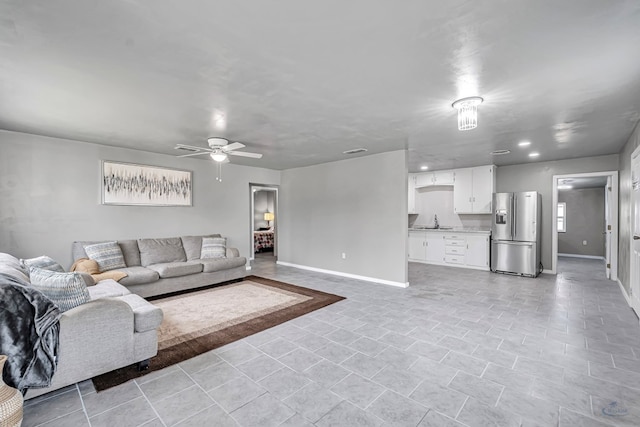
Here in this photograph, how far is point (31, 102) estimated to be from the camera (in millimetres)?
2963

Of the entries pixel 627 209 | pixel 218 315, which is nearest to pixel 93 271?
pixel 218 315

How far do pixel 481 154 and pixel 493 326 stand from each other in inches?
137

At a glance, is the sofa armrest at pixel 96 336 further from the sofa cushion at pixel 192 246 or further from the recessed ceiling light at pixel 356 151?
the recessed ceiling light at pixel 356 151

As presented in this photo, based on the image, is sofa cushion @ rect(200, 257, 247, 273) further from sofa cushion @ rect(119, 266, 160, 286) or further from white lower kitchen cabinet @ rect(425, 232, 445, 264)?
white lower kitchen cabinet @ rect(425, 232, 445, 264)

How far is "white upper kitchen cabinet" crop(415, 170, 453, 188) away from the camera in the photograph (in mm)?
7512

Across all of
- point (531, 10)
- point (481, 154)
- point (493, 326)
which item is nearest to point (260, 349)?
point (493, 326)

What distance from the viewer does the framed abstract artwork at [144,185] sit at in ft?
16.1

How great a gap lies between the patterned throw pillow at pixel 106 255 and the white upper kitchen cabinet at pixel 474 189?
23.8 feet

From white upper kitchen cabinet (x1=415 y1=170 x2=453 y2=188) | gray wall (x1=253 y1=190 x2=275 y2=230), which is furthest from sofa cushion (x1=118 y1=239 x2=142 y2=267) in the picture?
white upper kitchen cabinet (x1=415 y1=170 x2=453 y2=188)

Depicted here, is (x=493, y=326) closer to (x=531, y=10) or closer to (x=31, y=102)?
(x=531, y=10)

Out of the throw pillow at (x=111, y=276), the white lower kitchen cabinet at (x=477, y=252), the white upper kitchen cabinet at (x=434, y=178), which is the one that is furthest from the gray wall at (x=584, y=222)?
the throw pillow at (x=111, y=276)

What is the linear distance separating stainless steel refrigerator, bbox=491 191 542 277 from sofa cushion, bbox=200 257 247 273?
5.51 m

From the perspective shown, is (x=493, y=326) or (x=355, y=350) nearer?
(x=355, y=350)

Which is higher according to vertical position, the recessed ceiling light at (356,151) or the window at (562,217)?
the recessed ceiling light at (356,151)
